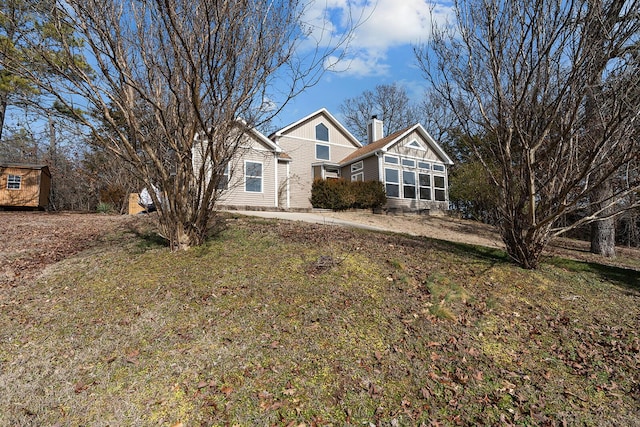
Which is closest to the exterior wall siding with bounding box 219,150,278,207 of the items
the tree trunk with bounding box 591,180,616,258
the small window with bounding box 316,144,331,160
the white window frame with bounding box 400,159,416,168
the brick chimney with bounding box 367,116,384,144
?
the small window with bounding box 316,144,331,160

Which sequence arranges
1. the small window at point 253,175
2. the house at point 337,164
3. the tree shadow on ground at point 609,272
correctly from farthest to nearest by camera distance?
the house at point 337,164
the small window at point 253,175
the tree shadow on ground at point 609,272

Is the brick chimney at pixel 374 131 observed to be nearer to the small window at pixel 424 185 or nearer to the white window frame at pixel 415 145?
the white window frame at pixel 415 145

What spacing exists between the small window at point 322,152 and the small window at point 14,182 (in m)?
13.7

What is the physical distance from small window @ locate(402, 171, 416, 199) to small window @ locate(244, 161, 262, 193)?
7704mm

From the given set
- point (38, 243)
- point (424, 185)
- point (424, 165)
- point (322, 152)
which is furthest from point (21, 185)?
point (424, 165)

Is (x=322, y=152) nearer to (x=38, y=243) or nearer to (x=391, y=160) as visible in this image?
(x=391, y=160)

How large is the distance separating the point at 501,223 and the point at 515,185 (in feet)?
2.27

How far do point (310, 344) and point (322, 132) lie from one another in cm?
1807

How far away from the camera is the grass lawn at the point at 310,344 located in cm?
263

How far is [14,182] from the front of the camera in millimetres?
13930

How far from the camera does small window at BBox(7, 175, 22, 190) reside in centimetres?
1383

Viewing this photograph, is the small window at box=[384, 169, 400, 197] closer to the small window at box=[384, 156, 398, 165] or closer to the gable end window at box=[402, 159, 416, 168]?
the small window at box=[384, 156, 398, 165]

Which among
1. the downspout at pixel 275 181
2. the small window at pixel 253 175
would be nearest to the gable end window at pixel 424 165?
the downspout at pixel 275 181

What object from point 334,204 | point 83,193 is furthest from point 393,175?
point 83,193
